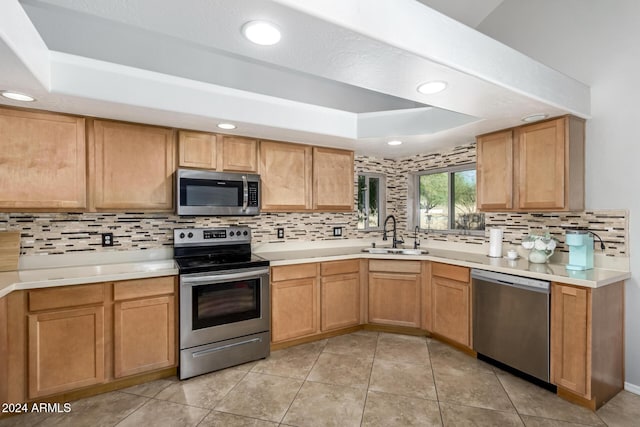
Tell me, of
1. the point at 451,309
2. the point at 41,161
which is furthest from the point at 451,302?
the point at 41,161

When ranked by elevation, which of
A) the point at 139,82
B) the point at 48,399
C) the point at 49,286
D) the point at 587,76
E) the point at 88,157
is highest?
the point at 587,76

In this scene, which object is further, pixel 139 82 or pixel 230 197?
pixel 230 197

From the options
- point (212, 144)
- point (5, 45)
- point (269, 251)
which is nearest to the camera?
Result: point (5, 45)

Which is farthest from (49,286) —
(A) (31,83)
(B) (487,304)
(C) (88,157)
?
(B) (487,304)

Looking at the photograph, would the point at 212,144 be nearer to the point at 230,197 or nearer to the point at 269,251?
the point at 230,197

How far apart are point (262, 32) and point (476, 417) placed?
255 cm

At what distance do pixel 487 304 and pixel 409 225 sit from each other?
1695mm

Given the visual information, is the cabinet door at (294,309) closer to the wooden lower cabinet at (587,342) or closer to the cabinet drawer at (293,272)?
the cabinet drawer at (293,272)

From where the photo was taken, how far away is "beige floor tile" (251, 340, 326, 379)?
265 centimetres

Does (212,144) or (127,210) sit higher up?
(212,144)

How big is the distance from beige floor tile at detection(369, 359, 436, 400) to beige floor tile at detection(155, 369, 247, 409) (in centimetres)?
109

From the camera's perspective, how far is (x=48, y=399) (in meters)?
2.18

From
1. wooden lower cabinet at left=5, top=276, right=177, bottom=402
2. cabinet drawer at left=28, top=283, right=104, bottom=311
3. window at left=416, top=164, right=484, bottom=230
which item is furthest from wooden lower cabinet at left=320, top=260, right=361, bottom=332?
cabinet drawer at left=28, top=283, right=104, bottom=311

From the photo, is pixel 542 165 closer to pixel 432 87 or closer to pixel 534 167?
pixel 534 167
